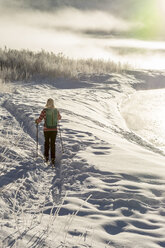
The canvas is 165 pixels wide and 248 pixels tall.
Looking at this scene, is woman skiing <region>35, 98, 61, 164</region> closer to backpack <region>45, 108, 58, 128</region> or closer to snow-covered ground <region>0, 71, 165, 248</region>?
backpack <region>45, 108, 58, 128</region>

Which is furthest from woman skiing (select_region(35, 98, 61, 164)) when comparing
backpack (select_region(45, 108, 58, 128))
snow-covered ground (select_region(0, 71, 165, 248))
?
snow-covered ground (select_region(0, 71, 165, 248))

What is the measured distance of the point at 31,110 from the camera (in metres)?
8.42

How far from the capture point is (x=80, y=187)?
4414 mm

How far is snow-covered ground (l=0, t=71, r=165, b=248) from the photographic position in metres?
3.07

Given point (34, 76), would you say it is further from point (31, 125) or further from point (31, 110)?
point (31, 125)

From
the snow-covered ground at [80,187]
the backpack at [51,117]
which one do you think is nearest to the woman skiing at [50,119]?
the backpack at [51,117]

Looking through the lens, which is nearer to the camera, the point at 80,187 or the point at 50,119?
the point at 80,187

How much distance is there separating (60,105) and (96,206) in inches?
241

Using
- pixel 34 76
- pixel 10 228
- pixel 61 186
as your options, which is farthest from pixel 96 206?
pixel 34 76

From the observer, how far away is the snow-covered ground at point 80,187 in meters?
3.07

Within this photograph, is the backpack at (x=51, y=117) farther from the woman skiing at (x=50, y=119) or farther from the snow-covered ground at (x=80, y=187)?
the snow-covered ground at (x=80, y=187)

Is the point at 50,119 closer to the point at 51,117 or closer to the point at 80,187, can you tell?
the point at 51,117

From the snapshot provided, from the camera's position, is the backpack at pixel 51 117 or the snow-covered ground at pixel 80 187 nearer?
the snow-covered ground at pixel 80 187

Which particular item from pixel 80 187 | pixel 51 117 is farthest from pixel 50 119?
pixel 80 187
